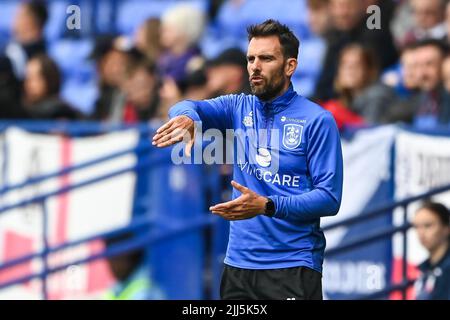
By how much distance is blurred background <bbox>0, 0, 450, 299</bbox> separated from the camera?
368 inches

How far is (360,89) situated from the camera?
34.2 feet

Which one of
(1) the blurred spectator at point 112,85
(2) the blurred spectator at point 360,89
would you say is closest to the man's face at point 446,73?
(2) the blurred spectator at point 360,89

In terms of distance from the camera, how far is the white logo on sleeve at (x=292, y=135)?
620 cm

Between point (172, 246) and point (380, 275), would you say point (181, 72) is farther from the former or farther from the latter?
point (380, 275)

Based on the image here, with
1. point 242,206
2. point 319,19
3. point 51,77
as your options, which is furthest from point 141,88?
point 242,206

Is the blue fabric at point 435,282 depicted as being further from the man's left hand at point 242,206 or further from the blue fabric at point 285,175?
the man's left hand at point 242,206

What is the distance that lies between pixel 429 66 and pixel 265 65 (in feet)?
13.5

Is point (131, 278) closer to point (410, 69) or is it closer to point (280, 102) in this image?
point (410, 69)

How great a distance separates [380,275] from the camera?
9344 millimetres
